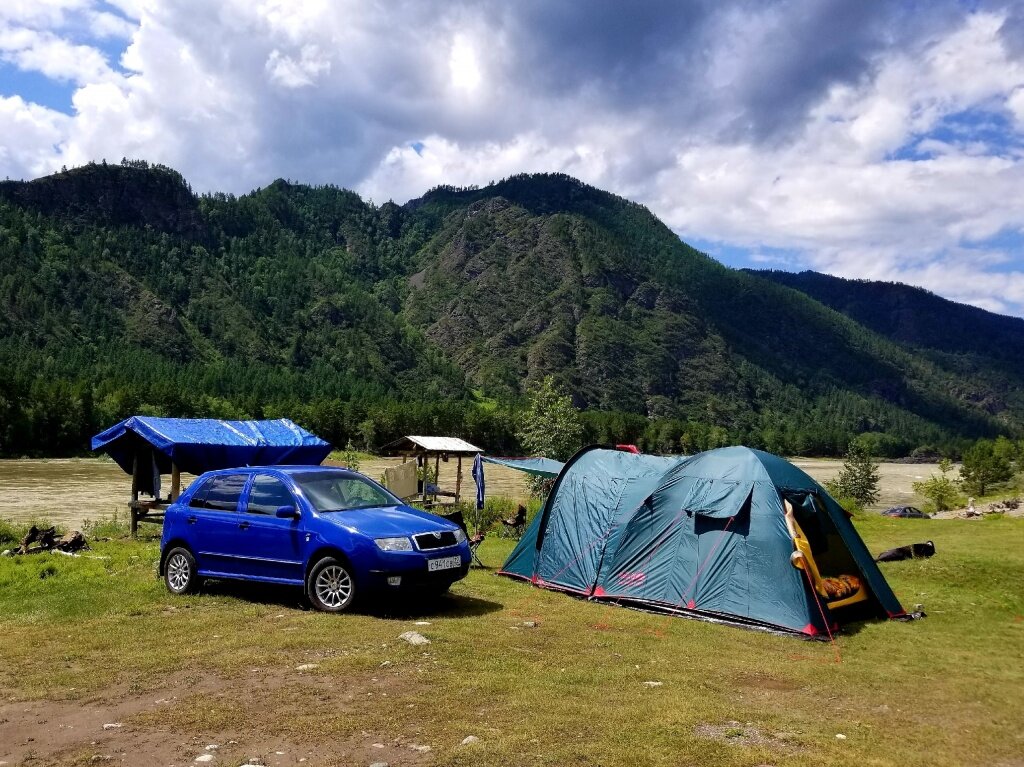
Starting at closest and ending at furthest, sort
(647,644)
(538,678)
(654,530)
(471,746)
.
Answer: (471,746), (538,678), (647,644), (654,530)

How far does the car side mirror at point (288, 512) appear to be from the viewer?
11.0 meters

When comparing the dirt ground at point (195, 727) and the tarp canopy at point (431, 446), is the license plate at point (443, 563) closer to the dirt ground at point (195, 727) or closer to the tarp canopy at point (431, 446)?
the dirt ground at point (195, 727)

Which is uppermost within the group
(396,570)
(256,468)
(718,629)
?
(256,468)

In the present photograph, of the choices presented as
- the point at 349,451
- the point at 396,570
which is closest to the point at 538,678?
the point at 396,570

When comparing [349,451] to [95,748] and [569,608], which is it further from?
[95,748]

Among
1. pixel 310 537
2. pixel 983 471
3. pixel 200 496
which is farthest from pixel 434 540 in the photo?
pixel 983 471

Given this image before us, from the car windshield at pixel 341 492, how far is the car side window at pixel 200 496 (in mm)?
1656

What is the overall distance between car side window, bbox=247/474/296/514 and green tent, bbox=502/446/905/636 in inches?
200

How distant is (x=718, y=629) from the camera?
1139cm

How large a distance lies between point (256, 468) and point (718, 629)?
7024 mm

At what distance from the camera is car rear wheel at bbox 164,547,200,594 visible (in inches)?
473

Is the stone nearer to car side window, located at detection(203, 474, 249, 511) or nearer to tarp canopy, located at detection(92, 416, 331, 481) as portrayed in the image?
car side window, located at detection(203, 474, 249, 511)

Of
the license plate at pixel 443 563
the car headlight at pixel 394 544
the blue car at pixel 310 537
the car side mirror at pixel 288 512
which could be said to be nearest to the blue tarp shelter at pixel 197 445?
the blue car at pixel 310 537

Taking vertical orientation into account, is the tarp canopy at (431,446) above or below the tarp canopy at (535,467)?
above
